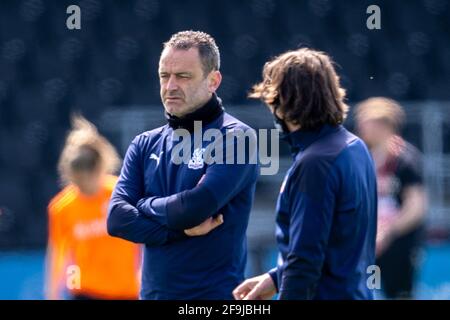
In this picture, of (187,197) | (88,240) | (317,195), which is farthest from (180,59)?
(88,240)

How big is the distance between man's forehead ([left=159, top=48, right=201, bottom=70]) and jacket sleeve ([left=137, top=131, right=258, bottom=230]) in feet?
1.15

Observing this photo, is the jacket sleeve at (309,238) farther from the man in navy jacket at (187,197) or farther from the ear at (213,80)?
the ear at (213,80)

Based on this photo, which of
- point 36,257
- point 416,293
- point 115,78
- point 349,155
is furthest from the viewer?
point 115,78

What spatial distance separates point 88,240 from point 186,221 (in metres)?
1.89

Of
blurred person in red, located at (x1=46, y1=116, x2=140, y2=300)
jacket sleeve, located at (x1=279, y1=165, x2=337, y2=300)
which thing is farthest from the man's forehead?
blurred person in red, located at (x1=46, y1=116, x2=140, y2=300)

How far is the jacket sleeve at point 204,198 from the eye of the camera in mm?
3959

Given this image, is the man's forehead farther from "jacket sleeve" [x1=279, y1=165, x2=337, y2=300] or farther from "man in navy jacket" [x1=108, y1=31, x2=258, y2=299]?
"jacket sleeve" [x1=279, y1=165, x2=337, y2=300]

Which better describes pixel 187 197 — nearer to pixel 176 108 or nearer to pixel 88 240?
pixel 176 108

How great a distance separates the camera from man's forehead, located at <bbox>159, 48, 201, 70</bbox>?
4141 mm

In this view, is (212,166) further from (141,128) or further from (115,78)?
(115,78)

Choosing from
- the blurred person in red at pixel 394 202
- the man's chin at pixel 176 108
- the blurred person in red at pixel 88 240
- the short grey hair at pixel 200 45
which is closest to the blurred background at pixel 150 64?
the blurred person in red at pixel 394 202

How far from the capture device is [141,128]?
387 inches
